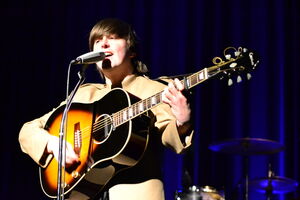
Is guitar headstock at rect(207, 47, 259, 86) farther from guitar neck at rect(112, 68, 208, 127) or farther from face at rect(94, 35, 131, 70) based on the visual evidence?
face at rect(94, 35, 131, 70)

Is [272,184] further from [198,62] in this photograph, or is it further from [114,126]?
[114,126]

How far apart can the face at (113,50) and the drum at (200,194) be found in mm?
1860

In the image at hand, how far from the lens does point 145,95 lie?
253 centimetres

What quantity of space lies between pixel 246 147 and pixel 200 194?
0.77m

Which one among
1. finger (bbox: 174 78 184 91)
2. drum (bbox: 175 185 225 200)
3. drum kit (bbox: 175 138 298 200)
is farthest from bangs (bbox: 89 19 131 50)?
drum kit (bbox: 175 138 298 200)

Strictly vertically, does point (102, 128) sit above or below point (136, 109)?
below

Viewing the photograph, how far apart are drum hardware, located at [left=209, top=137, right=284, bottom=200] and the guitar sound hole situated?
7.34ft

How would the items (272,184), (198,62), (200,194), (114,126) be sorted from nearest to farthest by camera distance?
(114,126), (200,194), (272,184), (198,62)

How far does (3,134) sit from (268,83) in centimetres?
265

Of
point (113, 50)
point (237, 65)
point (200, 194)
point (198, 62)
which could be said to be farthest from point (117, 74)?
point (198, 62)

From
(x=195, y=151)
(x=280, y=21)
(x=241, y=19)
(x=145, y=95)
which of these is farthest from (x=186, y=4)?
(x=145, y=95)

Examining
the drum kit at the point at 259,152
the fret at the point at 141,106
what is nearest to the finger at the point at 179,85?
the fret at the point at 141,106

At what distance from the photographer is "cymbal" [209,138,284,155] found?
459 cm

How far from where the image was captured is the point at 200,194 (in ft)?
13.8
